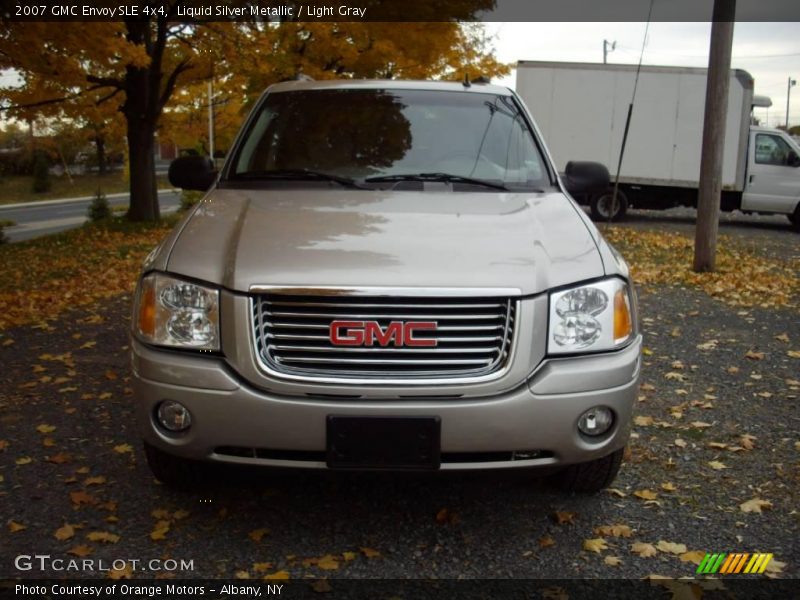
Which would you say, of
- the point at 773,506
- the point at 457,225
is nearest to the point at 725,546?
the point at 773,506

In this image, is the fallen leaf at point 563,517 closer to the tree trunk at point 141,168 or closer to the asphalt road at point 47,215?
the tree trunk at point 141,168

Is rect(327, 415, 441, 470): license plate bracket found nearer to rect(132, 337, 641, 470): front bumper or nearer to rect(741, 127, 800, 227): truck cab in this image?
rect(132, 337, 641, 470): front bumper

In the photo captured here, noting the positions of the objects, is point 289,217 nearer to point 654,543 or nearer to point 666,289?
point 654,543

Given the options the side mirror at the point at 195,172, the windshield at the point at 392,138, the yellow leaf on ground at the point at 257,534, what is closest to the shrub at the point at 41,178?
the side mirror at the point at 195,172

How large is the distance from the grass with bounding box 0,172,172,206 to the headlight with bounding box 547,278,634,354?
1542 inches

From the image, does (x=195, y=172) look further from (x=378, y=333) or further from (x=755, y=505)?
(x=755, y=505)

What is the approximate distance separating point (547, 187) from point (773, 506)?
1800mm

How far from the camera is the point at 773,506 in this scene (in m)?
3.60

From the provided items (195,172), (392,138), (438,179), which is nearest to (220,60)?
(195,172)

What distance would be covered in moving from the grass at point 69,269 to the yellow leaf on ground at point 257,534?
4.78 metres

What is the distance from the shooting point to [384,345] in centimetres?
288

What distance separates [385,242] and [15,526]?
188 cm

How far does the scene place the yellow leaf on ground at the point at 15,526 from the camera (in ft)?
10.7

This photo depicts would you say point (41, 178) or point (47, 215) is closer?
point (47, 215)
